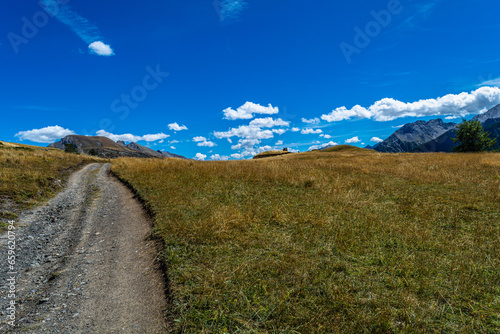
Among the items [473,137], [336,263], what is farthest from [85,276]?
[473,137]

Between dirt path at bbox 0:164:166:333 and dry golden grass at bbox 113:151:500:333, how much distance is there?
0.68m

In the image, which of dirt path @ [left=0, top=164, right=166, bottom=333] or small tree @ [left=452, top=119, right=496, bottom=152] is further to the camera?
small tree @ [left=452, top=119, right=496, bottom=152]

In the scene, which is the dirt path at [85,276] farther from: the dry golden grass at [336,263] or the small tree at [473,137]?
the small tree at [473,137]

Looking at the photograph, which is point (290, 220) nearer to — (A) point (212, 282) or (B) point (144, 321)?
(A) point (212, 282)

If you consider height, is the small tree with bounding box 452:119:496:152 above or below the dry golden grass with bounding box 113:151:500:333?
above

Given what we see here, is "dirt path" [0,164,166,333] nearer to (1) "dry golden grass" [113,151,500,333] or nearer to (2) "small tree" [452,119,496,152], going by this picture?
(1) "dry golden grass" [113,151,500,333]

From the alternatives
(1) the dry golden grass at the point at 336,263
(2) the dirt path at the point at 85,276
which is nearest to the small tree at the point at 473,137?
(1) the dry golden grass at the point at 336,263

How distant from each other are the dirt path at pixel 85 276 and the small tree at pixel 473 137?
219 feet

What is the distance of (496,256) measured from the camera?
16.9ft

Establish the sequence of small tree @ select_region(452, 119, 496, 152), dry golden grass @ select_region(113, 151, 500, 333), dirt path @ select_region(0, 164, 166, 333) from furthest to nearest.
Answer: small tree @ select_region(452, 119, 496, 152) → dirt path @ select_region(0, 164, 166, 333) → dry golden grass @ select_region(113, 151, 500, 333)

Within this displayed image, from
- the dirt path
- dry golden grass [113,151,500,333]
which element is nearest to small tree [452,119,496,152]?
dry golden grass [113,151,500,333]

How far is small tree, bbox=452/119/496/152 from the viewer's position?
156 feet

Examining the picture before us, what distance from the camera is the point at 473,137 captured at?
159ft

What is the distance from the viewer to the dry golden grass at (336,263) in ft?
11.9
